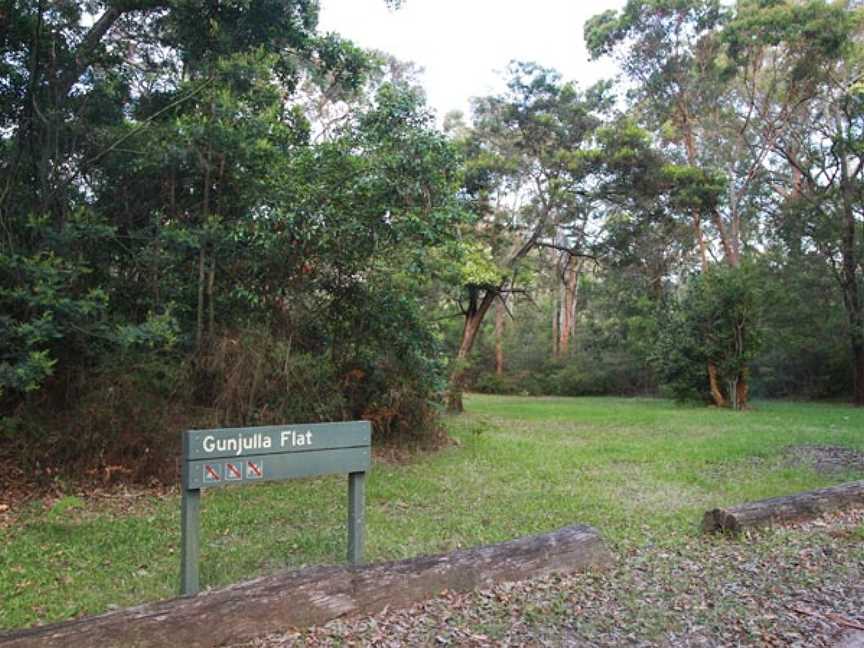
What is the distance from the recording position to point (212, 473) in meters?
3.76

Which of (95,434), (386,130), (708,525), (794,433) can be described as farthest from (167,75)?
(794,433)

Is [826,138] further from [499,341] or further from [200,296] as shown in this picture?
[200,296]

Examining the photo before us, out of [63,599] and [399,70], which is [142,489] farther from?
[399,70]

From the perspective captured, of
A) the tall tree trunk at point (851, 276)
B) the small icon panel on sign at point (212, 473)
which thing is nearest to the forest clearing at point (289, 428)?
the small icon panel on sign at point (212, 473)

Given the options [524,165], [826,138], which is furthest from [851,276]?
[524,165]

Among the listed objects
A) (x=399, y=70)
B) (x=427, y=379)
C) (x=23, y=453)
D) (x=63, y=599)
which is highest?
(x=399, y=70)

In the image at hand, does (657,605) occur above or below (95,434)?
below

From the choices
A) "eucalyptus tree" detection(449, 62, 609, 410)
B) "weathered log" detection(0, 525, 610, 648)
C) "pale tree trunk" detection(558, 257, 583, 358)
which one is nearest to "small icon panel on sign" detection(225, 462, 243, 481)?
"weathered log" detection(0, 525, 610, 648)

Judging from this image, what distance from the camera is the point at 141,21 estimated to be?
9211mm

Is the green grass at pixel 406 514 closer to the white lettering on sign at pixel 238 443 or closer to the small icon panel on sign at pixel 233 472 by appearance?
the small icon panel on sign at pixel 233 472

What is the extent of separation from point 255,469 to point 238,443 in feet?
0.62

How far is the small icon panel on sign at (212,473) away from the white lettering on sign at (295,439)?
0.40 metres

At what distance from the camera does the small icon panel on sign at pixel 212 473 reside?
3.74m

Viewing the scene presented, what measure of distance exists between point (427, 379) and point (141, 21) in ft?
21.7
